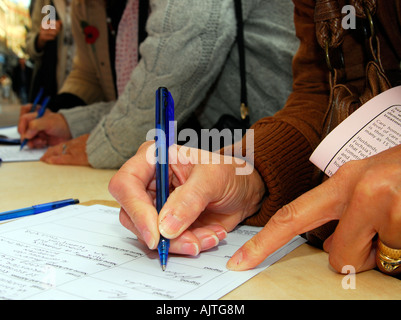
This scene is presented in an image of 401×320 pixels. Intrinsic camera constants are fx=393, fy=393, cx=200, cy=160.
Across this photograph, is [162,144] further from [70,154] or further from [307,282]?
[70,154]

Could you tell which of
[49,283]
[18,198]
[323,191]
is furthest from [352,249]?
[18,198]

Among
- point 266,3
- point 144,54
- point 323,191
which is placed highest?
point 266,3

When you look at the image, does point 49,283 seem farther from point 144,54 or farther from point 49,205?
point 144,54

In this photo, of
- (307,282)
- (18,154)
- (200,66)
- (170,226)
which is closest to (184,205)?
(170,226)

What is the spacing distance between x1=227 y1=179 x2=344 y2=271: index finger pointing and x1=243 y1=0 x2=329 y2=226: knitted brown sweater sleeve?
171mm

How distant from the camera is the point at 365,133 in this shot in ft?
1.51

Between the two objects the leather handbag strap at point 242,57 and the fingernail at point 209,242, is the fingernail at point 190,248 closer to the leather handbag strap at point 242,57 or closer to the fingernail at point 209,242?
the fingernail at point 209,242

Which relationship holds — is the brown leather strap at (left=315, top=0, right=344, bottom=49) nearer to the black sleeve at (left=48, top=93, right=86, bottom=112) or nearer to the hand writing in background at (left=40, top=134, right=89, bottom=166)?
the hand writing in background at (left=40, top=134, right=89, bottom=166)

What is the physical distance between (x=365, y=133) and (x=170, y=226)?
25 centimetres

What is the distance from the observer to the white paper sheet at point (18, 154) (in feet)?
4.06

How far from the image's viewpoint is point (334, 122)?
0.51 metres

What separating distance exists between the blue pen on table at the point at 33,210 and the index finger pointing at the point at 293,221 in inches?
14.7

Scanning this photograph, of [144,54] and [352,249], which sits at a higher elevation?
[144,54]

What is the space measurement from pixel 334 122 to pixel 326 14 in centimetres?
17
